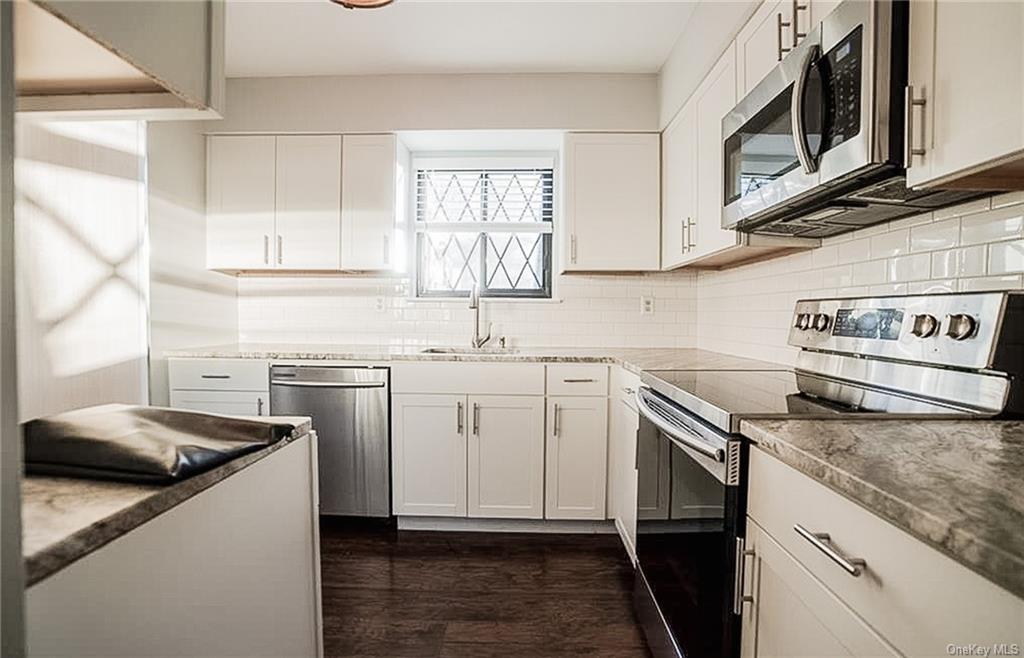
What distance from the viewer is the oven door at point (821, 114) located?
1110mm

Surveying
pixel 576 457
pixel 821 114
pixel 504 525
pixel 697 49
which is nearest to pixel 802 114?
pixel 821 114

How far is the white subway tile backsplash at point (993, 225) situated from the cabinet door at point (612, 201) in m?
1.75

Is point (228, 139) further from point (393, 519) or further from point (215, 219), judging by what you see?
point (393, 519)

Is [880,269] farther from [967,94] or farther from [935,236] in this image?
[967,94]

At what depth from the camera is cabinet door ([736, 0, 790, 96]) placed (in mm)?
1604

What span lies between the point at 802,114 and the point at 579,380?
5.37 feet

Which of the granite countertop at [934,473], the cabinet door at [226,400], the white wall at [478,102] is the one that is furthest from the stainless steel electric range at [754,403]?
the cabinet door at [226,400]

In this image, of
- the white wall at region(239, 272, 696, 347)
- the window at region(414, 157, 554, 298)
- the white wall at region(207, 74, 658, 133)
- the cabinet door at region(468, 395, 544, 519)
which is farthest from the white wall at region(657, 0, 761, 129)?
the cabinet door at region(468, 395, 544, 519)

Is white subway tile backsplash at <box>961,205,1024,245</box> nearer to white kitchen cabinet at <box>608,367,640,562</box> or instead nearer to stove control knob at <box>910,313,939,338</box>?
stove control knob at <box>910,313,939,338</box>

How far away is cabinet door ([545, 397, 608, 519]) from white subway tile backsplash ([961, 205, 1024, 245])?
65.7 inches

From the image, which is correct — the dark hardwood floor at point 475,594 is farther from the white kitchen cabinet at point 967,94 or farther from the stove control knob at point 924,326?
the white kitchen cabinet at point 967,94

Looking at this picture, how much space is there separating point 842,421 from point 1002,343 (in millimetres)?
356

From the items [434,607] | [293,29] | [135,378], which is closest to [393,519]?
[434,607]

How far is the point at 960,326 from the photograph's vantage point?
1.15 meters
